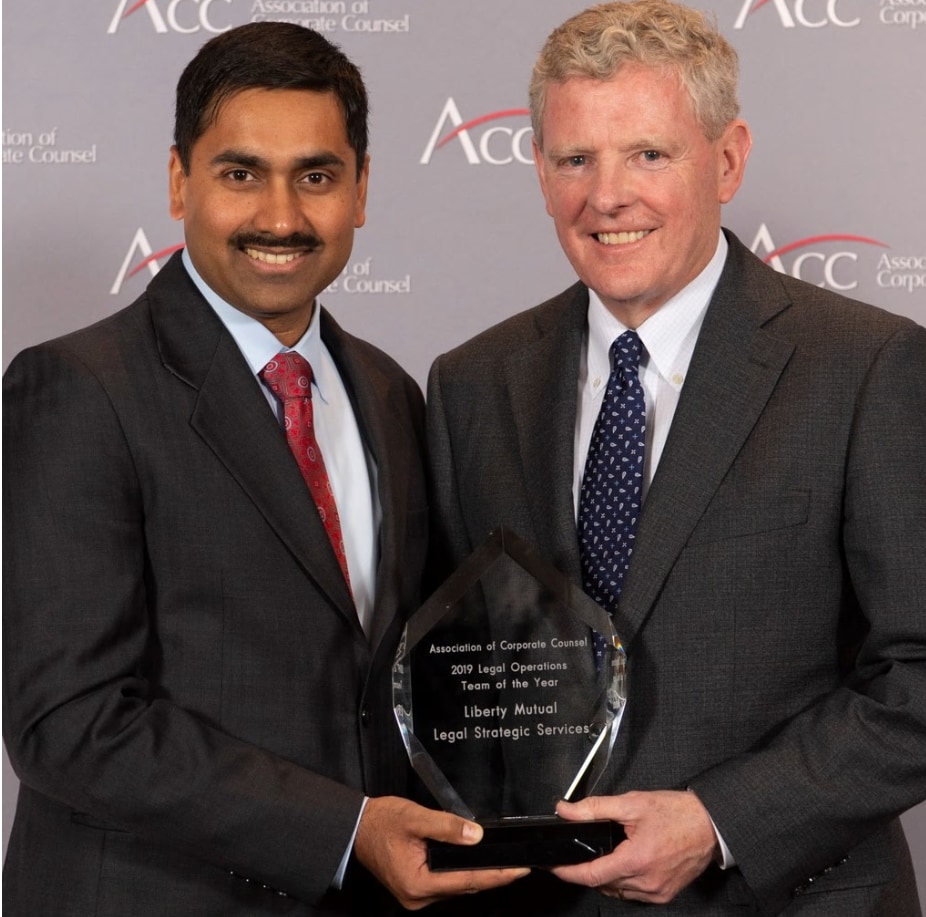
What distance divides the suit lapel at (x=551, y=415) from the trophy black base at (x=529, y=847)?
0.40 meters

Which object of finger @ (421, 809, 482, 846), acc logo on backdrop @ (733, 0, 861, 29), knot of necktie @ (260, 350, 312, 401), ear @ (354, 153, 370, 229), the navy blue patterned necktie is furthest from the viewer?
acc logo on backdrop @ (733, 0, 861, 29)

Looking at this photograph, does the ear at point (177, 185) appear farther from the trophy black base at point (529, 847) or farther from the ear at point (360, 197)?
→ the trophy black base at point (529, 847)

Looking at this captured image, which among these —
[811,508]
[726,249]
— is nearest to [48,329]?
[726,249]

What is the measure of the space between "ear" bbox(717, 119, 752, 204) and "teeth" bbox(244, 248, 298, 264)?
71cm

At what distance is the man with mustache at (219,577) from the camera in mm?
2066

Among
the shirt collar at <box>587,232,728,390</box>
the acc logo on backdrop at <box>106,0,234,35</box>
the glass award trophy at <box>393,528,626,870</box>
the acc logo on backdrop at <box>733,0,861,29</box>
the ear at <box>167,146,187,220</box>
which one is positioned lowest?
the glass award trophy at <box>393,528,626,870</box>

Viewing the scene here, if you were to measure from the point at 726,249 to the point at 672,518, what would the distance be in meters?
0.51

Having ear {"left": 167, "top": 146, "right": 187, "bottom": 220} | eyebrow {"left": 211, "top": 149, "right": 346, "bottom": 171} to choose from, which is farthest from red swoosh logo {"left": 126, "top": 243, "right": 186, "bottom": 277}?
eyebrow {"left": 211, "top": 149, "right": 346, "bottom": 171}

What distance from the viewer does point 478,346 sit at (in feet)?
8.62

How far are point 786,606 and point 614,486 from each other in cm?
32

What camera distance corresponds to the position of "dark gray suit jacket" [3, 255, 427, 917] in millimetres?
2066

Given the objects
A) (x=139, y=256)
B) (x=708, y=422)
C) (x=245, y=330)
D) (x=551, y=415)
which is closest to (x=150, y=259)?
(x=139, y=256)

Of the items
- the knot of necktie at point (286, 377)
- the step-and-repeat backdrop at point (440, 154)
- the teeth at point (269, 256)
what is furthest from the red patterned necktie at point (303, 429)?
the step-and-repeat backdrop at point (440, 154)

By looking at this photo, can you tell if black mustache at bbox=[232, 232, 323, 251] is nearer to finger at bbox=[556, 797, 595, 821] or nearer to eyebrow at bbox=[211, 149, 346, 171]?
eyebrow at bbox=[211, 149, 346, 171]
